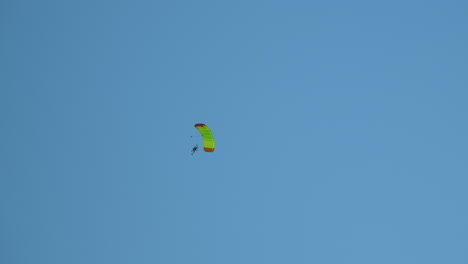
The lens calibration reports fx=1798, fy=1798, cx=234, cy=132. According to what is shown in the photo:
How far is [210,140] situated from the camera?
79438mm
